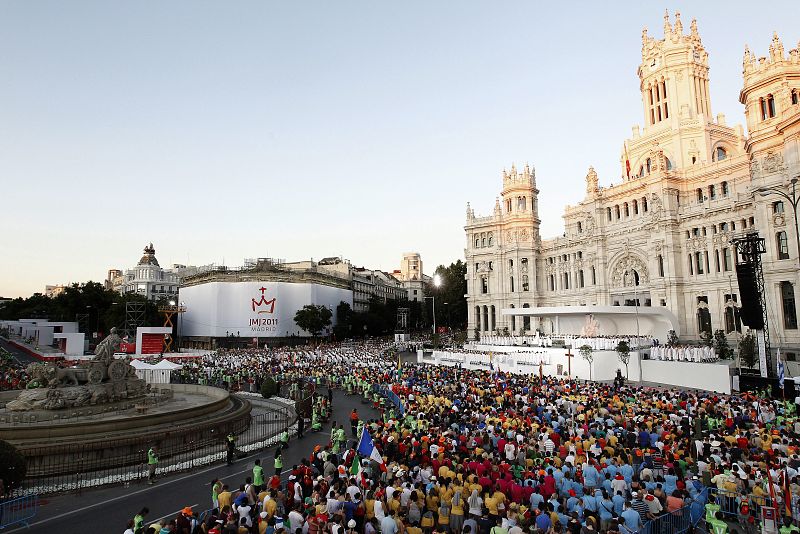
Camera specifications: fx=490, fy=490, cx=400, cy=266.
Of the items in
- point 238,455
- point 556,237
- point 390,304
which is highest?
point 556,237

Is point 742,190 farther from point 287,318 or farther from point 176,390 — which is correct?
point 287,318

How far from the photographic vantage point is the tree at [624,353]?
32.0m

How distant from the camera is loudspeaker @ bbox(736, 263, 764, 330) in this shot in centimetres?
2480

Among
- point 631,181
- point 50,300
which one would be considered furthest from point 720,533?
point 50,300

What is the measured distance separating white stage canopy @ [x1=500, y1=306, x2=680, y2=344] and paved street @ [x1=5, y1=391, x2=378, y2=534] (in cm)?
3382

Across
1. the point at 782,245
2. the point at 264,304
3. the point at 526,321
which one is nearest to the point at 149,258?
the point at 264,304

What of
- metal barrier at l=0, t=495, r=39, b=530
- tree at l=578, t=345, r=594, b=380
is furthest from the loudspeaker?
metal barrier at l=0, t=495, r=39, b=530

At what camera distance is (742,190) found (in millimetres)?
45719

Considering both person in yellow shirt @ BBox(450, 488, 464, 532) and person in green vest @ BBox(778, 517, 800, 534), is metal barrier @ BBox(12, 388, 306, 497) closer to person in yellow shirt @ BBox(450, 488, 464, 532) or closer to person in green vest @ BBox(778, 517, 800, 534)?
person in yellow shirt @ BBox(450, 488, 464, 532)

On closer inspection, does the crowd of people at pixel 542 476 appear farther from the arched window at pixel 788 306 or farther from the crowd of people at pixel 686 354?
the arched window at pixel 788 306

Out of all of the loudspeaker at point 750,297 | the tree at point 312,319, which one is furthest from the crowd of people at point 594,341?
the tree at point 312,319

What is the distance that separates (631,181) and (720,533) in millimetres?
52066

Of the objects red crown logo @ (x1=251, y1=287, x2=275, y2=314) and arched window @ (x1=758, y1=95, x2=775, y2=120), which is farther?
red crown logo @ (x1=251, y1=287, x2=275, y2=314)

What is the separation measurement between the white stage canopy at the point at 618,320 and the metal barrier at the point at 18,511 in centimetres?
3946
